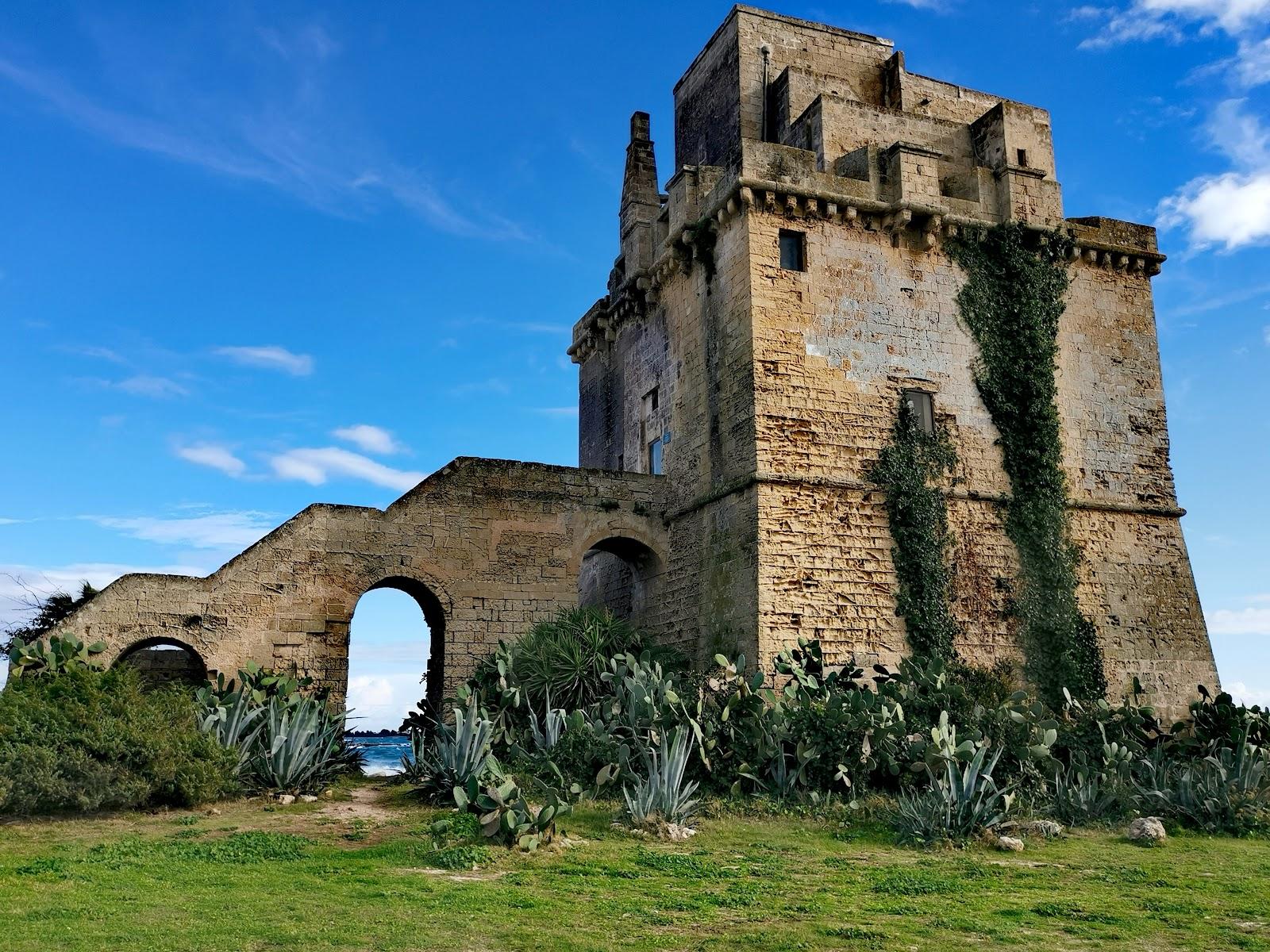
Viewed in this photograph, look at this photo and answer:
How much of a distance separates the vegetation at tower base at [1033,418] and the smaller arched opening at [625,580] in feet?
19.8

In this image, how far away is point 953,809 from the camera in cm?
1036

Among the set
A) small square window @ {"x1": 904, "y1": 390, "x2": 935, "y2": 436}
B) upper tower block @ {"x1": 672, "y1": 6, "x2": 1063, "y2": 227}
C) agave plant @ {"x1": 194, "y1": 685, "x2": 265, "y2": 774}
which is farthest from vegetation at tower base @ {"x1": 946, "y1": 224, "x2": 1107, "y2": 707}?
agave plant @ {"x1": 194, "y1": 685, "x2": 265, "y2": 774}

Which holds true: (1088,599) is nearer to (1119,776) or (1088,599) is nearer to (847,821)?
(1119,776)

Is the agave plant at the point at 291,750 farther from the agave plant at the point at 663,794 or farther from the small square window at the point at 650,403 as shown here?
the small square window at the point at 650,403

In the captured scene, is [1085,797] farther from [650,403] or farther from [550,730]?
[650,403]

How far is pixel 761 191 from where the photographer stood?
16.7 metres

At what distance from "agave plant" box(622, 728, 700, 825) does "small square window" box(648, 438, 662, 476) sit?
880 centimetres

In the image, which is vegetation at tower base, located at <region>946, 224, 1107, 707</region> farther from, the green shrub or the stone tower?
the green shrub

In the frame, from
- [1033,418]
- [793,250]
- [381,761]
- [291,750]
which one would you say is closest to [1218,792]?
[1033,418]

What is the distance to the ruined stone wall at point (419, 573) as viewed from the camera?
1563 cm

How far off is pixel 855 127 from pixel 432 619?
36.8 ft

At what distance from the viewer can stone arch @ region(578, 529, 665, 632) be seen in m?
18.5

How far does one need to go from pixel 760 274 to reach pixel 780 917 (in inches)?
435

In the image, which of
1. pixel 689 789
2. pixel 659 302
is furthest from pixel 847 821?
pixel 659 302
